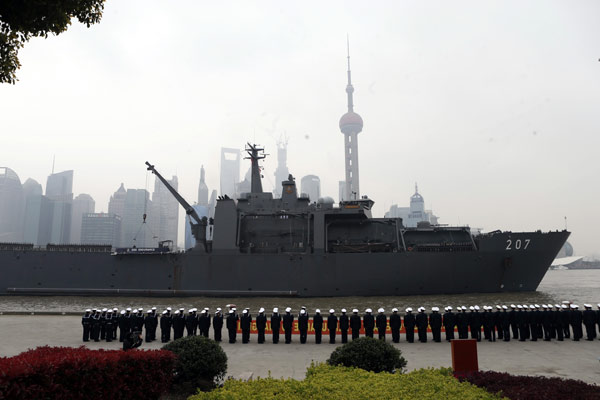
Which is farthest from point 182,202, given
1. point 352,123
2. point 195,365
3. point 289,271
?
point 352,123

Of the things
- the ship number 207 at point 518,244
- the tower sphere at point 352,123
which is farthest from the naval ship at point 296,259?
the tower sphere at point 352,123

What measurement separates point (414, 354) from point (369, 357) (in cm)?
352

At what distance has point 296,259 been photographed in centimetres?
2525

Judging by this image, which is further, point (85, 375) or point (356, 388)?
point (356, 388)

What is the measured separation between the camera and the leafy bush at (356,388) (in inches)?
186

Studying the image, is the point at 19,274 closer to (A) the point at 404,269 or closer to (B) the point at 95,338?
(B) the point at 95,338

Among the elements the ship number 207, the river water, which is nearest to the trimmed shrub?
the river water

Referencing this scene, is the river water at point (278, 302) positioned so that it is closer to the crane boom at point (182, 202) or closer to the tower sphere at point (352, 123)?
the crane boom at point (182, 202)

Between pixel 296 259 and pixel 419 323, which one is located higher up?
pixel 296 259

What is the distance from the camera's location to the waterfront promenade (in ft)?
25.2

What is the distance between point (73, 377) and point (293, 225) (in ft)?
78.4

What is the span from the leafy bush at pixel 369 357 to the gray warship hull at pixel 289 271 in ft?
60.0

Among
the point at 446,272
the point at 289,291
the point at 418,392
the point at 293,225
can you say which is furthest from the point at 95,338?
the point at 446,272

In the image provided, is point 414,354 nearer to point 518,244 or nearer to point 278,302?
point 278,302
